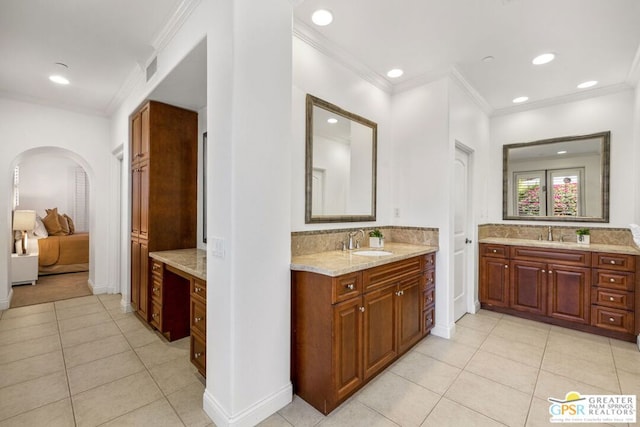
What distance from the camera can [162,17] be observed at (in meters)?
2.30

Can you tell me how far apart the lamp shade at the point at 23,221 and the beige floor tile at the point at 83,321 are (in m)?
2.93

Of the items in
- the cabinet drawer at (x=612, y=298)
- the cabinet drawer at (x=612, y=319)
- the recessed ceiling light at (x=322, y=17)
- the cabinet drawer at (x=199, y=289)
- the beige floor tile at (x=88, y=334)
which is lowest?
the beige floor tile at (x=88, y=334)

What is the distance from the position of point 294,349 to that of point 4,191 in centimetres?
446

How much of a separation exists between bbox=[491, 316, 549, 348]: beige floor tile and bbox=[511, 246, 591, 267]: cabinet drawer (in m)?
0.79

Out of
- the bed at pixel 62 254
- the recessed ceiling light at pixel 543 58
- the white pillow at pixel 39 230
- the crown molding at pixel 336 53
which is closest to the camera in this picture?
the crown molding at pixel 336 53

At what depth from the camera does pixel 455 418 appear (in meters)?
1.82

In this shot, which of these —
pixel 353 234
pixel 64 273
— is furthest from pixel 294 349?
pixel 64 273

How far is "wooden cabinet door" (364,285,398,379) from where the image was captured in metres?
2.09

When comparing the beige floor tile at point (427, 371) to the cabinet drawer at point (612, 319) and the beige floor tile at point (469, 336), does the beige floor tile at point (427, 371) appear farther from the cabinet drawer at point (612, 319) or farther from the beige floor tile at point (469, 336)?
the cabinet drawer at point (612, 319)

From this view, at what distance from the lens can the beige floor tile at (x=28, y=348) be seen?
255cm

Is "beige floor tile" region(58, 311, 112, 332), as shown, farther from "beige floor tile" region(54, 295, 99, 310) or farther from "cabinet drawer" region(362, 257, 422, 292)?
"cabinet drawer" region(362, 257, 422, 292)

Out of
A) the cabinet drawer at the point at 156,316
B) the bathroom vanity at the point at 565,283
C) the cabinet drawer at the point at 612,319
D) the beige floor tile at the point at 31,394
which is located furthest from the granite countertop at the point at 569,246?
the beige floor tile at the point at 31,394

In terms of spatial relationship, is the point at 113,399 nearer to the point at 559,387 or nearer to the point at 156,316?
the point at 156,316

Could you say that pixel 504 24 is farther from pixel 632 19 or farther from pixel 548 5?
pixel 632 19
